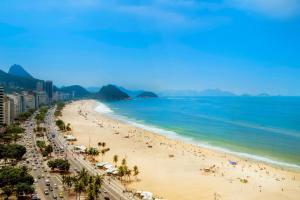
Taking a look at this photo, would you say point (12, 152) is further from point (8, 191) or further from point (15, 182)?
point (8, 191)

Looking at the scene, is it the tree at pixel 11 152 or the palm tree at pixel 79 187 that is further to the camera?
the tree at pixel 11 152

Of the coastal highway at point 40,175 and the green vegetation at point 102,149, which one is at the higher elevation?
the green vegetation at point 102,149

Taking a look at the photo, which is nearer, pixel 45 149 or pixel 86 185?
pixel 86 185

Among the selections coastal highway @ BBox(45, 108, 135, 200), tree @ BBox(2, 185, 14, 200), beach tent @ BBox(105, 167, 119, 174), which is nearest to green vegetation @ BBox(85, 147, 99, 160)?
coastal highway @ BBox(45, 108, 135, 200)

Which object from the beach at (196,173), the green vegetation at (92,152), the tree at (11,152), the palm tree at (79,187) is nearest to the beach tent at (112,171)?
the beach at (196,173)

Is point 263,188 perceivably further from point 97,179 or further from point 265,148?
point 265,148

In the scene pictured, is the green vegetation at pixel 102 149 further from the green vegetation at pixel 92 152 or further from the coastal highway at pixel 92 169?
the coastal highway at pixel 92 169

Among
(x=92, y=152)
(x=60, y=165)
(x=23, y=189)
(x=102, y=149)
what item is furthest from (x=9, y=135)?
(x=23, y=189)
